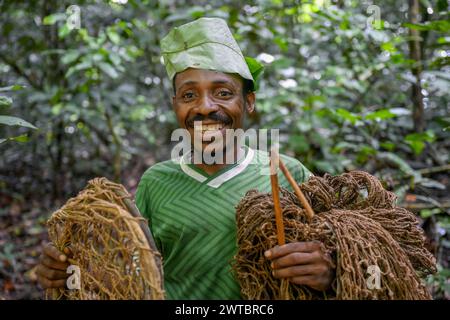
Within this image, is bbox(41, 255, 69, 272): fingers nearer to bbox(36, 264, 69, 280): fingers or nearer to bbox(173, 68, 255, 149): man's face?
bbox(36, 264, 69, 280): fingers

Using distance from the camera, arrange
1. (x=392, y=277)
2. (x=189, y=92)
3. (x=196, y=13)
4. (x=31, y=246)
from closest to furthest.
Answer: (x=392, y=277)
(x=189, y=92)
(x=196, y=13)
(x=31, y=246)

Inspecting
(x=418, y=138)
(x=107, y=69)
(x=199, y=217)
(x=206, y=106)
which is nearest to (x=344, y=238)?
(x=199, y=217)

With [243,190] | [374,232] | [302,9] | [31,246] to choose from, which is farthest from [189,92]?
[31,246]

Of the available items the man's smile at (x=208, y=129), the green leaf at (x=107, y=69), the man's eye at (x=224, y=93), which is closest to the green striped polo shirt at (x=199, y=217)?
the man's smile at (x=208, y=129)

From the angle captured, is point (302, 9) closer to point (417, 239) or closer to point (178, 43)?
point (178, 43)

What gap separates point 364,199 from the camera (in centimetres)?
169

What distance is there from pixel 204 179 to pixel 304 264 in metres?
0.68

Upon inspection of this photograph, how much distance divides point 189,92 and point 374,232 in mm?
868

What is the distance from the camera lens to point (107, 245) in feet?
4.92

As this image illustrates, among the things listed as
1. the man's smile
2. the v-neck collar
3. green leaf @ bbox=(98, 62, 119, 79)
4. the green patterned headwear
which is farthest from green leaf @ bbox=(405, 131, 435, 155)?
green leaf @ bbox=(98, 62, 119, 79)

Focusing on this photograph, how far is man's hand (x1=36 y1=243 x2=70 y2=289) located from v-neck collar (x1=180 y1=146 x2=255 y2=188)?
59cm

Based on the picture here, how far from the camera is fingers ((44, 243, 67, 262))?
162 cm

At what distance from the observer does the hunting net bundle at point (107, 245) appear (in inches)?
54.7

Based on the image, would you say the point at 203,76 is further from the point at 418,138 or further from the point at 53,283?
the point at 418,138
